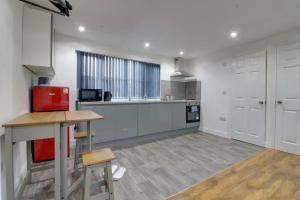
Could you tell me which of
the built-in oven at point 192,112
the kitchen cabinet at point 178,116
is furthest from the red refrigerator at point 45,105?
the built-in oven at point 192,112

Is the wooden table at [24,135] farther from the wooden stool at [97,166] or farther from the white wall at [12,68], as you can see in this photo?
the wooden stool at [97,166]

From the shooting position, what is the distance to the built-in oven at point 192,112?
4617mm

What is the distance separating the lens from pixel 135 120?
3.64m

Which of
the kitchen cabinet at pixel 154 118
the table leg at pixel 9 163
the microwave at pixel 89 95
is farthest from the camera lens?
the kitchen cabinet at pixel 154 118

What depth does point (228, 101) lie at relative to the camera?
13.6ft

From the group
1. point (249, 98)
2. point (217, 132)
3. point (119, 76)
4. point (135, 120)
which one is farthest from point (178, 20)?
point (217, 132)

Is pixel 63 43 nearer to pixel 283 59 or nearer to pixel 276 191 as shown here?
pixel 276 191

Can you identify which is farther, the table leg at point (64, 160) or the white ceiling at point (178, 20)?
the white ceiling at point (178, 20)

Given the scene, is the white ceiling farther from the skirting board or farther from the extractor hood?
the skirting board

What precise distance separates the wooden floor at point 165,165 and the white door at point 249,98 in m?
0.29

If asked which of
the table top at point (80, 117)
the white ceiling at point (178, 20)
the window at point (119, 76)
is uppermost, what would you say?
the white ceiling at point (178, 20)

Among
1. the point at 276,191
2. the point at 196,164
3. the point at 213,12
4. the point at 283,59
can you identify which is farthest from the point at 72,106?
the point at 283,59

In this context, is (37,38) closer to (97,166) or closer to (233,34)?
(97,166)

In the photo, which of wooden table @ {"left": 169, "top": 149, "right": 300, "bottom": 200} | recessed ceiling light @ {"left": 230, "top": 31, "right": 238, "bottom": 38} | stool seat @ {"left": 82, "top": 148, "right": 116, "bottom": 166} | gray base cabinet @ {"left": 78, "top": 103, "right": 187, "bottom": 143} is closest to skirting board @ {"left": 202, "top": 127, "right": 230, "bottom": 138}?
gray base cabinet @ {"left": 78, "top": 103, "right": 187, "bottom": 143}
